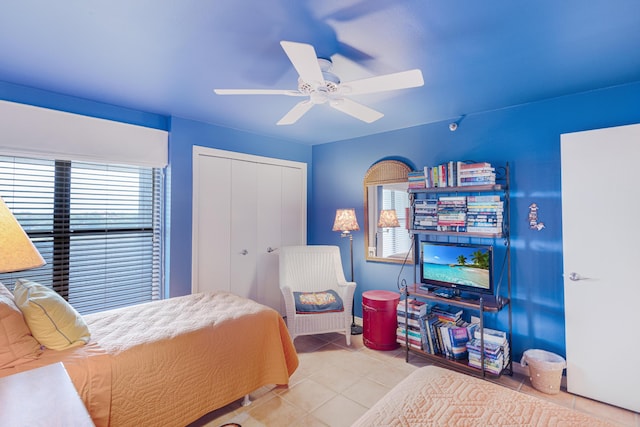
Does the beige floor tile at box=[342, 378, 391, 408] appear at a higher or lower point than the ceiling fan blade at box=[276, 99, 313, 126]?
lower

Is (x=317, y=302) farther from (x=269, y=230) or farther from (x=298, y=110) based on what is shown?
(x=298, y=110)

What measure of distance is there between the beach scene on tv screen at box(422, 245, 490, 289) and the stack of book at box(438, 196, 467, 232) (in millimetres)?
200

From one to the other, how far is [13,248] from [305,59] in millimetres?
1310

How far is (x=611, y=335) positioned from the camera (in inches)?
91.5

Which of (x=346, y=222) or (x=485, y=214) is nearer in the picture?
(x=485, y=214)

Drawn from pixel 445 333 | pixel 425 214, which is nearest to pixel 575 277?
pixel 445 333

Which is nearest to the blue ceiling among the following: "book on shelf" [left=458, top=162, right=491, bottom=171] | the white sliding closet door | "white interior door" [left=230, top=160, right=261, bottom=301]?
"book on shelf" [left=458, top=162, right=491, bottom=171]

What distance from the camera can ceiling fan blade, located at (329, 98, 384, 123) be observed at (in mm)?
2086

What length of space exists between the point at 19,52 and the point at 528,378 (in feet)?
14.6

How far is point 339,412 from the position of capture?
2271 millimetres

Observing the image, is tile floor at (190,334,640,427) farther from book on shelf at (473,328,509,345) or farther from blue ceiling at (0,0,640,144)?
blue ceiling at (0,0,640,144)

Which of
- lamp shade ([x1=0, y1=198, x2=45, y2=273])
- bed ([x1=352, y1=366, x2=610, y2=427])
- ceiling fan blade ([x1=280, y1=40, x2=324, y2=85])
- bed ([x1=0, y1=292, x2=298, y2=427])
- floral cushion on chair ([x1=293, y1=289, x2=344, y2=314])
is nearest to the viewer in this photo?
lamp shade ([x1=0, y1=198, x2=45, y2=273])

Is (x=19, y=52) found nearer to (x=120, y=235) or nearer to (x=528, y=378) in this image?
(x=120, y=235)

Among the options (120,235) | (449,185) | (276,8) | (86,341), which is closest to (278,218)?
(120,235)
